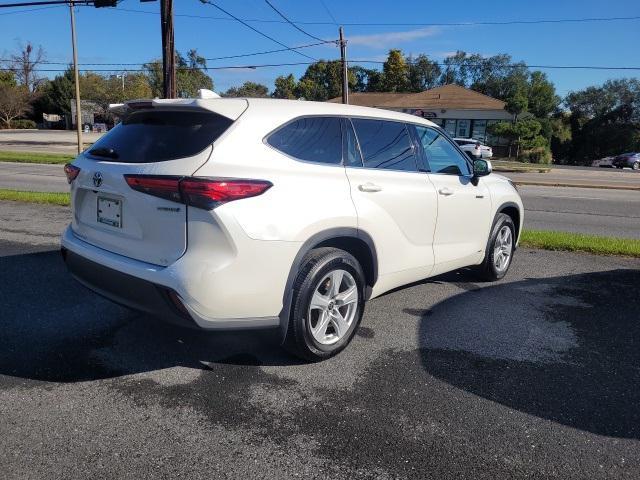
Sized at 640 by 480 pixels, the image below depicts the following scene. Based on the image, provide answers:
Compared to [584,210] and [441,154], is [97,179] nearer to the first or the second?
[441,154]

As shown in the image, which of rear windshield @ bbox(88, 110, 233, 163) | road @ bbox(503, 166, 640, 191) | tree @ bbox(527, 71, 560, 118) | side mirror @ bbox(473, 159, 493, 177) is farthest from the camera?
tree @ bbox(527, 71, 560, 118)

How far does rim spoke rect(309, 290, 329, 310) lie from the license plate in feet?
4.42

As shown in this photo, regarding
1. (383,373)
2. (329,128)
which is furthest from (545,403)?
(329,128)

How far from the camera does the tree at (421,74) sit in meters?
85.0

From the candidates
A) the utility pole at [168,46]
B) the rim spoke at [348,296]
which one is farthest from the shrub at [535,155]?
the rim spoke at [348,296]

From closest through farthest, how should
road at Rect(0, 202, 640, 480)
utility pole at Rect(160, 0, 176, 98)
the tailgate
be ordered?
1. road at Rect(0, 202, 640, 480)
2. the tailgate
3. utility pole at Rect(160, 0, 176, 98)

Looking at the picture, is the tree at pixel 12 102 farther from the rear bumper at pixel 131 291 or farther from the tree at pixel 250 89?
the rear bumper at pixel 131 291

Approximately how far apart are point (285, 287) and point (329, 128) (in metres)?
1.28

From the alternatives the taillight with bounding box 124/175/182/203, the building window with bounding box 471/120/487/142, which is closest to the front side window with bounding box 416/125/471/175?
the taillight with bounding box 124/175/182/203

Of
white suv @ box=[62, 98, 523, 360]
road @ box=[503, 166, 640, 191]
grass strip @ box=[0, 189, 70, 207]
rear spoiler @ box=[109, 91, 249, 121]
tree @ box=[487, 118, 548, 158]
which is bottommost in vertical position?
grass strip @ box=[0, 189, 70, 207]

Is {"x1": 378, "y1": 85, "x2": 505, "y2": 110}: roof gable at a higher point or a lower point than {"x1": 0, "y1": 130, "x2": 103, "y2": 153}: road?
higher

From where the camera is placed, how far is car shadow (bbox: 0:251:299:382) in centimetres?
361

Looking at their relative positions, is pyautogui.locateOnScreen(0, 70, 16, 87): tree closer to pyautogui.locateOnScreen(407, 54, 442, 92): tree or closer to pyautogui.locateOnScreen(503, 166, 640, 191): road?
pyautogui.locateOnScreen(407, 54, 442, 92): tree

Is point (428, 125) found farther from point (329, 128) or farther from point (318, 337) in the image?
point (318, 337)
